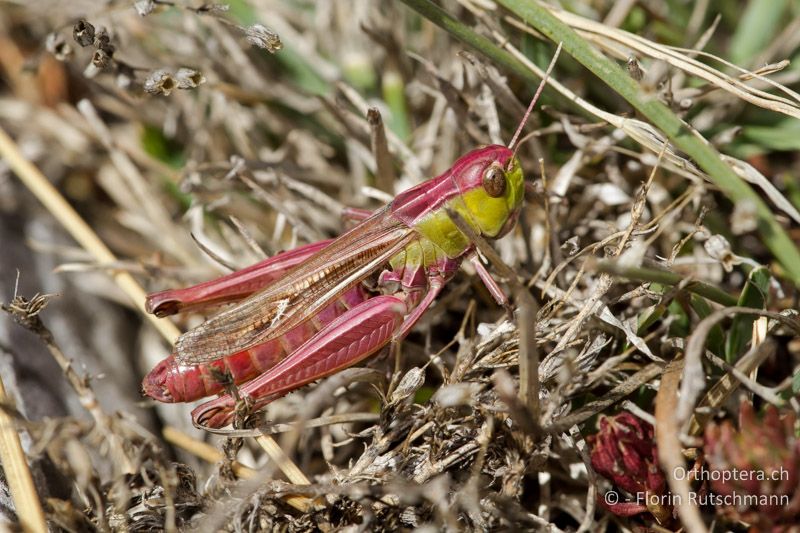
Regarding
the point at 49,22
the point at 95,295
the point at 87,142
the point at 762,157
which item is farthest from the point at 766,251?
the point at 49,22

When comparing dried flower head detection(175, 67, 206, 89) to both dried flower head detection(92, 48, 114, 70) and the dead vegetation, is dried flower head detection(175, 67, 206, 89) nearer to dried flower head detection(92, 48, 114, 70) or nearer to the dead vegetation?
the dead vegetation

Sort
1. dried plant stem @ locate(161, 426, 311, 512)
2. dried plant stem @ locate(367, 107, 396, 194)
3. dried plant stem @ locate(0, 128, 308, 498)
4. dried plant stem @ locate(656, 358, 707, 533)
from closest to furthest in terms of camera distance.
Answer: dried plant stem @ locate(656, 358, 707, 533) < dried plant stem @ locate(161, 426, 311, 512) < dried plant stem @ locate(367, 107, 396, 194) < dried plant stem @ locate(0, 128, 308, 498)

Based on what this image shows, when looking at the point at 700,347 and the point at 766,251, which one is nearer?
the point at 700,347

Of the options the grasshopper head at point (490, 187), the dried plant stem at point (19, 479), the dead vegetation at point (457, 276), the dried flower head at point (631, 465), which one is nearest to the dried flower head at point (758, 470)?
the dead vegetation at point (457, 276)

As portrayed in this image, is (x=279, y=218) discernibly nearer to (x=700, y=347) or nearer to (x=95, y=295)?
(x=95, y=295)

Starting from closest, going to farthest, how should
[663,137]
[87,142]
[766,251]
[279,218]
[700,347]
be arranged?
1. [700,347]
2. [663,137]
3. [766,251]
4. [279,218]
5. [87,142]

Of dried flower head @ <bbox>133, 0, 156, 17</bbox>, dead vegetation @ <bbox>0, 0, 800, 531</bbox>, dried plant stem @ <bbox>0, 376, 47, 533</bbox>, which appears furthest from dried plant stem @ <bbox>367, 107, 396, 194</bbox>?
dried plant stem @ <bbox>0, 376, 47, 533</bbox>
